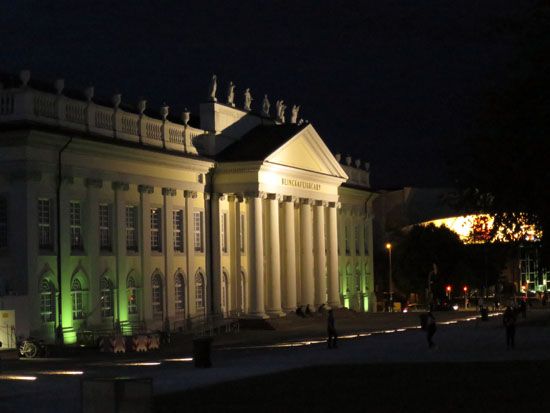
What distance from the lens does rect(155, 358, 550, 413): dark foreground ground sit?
25.9 m

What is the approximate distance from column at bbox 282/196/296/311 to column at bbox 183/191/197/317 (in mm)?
9285

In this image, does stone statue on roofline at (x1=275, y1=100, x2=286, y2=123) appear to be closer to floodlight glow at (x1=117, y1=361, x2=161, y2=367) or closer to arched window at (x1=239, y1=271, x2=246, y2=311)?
arched window at (x1=239, y1=271, x2=246, y2=311)

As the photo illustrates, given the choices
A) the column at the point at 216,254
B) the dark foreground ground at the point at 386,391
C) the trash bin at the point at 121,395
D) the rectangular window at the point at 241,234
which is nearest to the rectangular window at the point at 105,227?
the column at the point at 216,254

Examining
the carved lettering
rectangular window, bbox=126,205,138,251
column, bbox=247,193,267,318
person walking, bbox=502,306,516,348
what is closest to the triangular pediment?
the carved lettering

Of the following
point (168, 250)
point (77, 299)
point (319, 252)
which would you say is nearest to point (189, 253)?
point (168, 250)

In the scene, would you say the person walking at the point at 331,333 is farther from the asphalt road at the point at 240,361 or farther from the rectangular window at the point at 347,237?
the rectangular window at the point at 347,237

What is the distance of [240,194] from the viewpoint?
2721 inches

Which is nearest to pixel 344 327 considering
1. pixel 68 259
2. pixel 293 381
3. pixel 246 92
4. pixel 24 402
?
pixel 246 92

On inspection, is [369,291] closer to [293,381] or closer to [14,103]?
[14,103]

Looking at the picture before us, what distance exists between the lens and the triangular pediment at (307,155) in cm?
7138

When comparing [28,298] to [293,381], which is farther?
[28,298]

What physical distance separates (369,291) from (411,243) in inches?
733

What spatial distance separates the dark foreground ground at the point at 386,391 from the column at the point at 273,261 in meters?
34.6

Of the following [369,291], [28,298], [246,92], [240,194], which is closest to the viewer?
[28,298]
